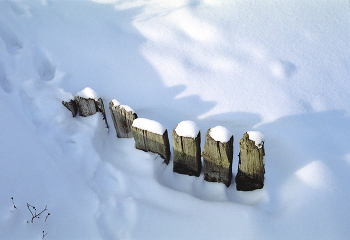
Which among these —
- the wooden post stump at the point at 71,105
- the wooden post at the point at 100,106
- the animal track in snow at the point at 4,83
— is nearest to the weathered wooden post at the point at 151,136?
the wooden post at the point at 100,106

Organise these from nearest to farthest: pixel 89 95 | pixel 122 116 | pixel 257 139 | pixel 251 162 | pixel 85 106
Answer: pixel 257 139 → pixel 251 162 → pixel 122 116 → pixel 89 95 → pixel 85 106

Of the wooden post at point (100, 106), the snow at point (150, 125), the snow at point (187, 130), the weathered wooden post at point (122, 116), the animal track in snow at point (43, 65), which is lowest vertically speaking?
the snow at point (187, 130)

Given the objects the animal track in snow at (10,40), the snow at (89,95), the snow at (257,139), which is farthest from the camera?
the animal track in snow at (10,40)

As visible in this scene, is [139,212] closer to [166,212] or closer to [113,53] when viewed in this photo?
[166,212]

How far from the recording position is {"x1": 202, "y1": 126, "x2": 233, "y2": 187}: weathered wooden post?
175 centimetres

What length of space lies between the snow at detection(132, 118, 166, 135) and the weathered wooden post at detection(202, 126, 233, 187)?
38cm

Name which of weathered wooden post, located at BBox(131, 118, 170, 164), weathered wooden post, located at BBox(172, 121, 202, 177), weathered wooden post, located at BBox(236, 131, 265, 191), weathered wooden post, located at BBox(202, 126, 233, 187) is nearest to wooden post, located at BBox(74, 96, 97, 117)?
weathered wooden post, located at BBox(131, 118, 170, 164)

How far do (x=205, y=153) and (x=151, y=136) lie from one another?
1.53ft

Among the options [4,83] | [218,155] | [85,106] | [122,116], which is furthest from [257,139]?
[4,83]

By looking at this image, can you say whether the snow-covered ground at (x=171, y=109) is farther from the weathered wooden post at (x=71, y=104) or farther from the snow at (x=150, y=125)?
the snow at (x=150, y=125)

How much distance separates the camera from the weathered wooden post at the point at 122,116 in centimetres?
216

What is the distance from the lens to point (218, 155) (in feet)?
6.05

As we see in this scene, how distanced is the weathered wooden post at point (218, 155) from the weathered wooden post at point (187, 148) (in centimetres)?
8

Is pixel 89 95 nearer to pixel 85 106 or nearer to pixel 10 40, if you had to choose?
pixel 85 106
